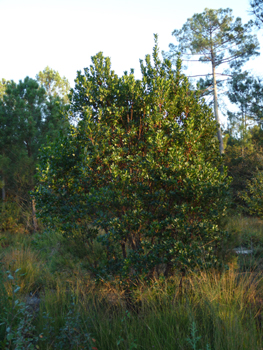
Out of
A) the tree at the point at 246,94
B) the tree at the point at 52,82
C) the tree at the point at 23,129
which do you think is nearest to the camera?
the tree at the point at 23,129

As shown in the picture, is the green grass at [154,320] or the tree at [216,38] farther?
the tree at [216,38]

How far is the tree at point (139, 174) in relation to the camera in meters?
4.43

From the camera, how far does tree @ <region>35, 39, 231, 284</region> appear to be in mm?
4434

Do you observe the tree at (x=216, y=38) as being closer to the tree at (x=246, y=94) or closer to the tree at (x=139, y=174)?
the tree at (x=246, y=94)

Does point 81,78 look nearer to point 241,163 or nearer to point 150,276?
point 150,276

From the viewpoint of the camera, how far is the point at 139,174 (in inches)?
179

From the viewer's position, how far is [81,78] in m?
5.29

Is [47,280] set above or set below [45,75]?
below

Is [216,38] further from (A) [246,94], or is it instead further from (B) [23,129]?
(B) [23,129]

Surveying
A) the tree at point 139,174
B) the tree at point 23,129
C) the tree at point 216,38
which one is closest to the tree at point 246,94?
the tree at point 216,38

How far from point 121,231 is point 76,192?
1034 mm

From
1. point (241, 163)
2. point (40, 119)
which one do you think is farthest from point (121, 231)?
point (241, 163)

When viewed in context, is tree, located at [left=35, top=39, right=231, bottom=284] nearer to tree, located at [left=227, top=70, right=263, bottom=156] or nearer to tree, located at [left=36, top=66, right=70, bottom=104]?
tree, located at [left=227, top=70, right=263, bottom=156]

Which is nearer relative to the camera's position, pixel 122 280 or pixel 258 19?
pixel 122 280
